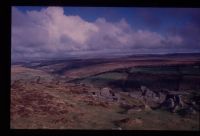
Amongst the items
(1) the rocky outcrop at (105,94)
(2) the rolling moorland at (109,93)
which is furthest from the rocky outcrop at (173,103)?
(1) the rocky outcrop at (105,94)

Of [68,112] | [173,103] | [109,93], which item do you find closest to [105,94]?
[109,93]

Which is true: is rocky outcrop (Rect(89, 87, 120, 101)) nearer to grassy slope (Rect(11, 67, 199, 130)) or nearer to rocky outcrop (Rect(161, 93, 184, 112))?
grassy slope (Rect(11, 67, 199, 130))

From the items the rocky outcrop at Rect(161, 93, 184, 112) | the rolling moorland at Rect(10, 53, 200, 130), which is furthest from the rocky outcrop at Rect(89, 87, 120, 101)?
the rocky outcrop at Rect(161, 93, 184, 112)

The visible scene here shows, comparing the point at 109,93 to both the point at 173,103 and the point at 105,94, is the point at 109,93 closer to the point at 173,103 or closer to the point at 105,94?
the point at 105,94

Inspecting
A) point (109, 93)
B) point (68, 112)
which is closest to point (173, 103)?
point (109, 93)

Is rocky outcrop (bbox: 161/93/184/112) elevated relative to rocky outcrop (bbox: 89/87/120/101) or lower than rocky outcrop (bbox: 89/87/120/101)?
lower

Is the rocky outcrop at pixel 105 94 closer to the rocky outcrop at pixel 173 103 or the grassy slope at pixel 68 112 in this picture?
the grassy slope at pixel 68 112

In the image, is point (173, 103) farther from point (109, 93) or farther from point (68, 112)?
point (68, 112)

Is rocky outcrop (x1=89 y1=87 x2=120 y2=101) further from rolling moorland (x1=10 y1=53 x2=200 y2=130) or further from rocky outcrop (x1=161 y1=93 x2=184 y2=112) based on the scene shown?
rocky outcrop (x1=161 y1=93 x2=184 y2=112)

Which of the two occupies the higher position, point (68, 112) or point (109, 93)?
point (109, 93)
